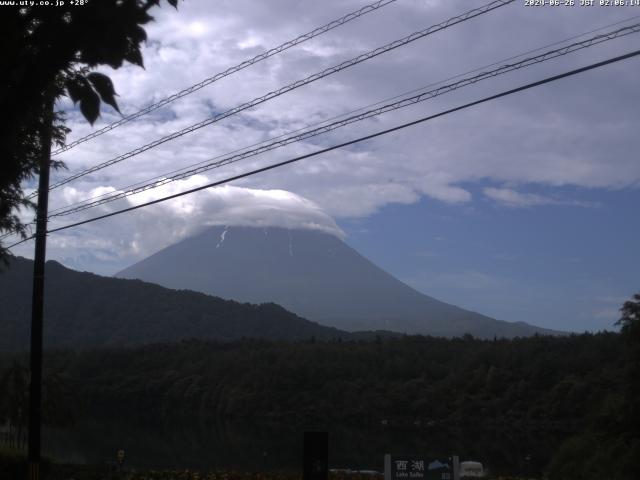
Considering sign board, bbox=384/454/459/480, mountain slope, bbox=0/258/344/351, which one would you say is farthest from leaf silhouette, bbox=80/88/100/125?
mountain slope, bbox=0/258/344/351

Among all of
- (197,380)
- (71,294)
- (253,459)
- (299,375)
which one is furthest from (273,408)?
(71,294)

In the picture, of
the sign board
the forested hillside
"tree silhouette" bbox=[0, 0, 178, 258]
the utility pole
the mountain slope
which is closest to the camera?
"tree silhouette" bbox=[0, 0, 178, 258]

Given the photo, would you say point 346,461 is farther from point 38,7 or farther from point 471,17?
point 38,7

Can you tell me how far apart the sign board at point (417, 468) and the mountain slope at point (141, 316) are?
469 ft

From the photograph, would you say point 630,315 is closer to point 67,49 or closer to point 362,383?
point 67,49

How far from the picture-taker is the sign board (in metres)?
11.1

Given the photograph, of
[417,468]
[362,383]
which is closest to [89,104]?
[417,468]

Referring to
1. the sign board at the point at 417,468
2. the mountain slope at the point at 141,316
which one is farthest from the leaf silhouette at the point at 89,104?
the mountain slope at the point at 141,316

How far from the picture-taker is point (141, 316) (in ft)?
556

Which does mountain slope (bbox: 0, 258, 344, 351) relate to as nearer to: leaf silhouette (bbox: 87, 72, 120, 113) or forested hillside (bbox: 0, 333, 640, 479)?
forested hillside (bbox: 0, 333, 640, 479)

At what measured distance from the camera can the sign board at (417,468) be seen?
36.6ft

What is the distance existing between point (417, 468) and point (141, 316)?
16314cm

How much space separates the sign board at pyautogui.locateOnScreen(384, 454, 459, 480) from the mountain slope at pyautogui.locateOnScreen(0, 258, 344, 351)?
143094 mm

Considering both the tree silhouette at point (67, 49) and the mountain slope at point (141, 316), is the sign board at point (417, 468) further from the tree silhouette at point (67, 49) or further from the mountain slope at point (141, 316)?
the mountain slope at point (141, 316)
